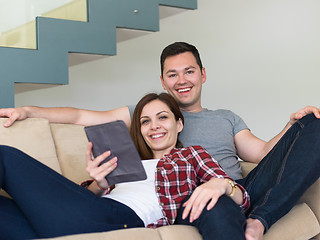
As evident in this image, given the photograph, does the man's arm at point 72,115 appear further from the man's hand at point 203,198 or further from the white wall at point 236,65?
the white wall at point 236,65

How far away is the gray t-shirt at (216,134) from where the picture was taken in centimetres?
218

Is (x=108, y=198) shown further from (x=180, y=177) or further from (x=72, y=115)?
(x=72, y=115)

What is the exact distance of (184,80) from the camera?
7.77ft

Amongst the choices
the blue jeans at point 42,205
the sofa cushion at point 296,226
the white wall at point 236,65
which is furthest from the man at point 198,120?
the white wall at point 236,65

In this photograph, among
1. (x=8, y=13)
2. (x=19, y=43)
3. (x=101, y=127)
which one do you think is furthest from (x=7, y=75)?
(x=101, y=127)

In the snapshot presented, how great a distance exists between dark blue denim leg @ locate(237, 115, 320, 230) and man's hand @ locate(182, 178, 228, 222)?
192 mm

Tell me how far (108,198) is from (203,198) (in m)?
0.35

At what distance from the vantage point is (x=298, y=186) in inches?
67.0

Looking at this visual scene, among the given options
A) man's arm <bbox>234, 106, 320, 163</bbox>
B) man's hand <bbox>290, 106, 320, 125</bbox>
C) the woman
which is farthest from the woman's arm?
man's arm <bbox>234, 106, 320, 163</bbox>

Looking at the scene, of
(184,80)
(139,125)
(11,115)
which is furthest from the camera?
(184,80)

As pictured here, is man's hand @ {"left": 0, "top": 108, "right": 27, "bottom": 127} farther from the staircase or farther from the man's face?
the man's face

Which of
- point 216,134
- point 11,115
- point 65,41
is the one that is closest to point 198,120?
point 216,134

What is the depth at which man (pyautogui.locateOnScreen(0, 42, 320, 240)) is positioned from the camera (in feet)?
6.30

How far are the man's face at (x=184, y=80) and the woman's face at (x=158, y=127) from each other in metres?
0.37
